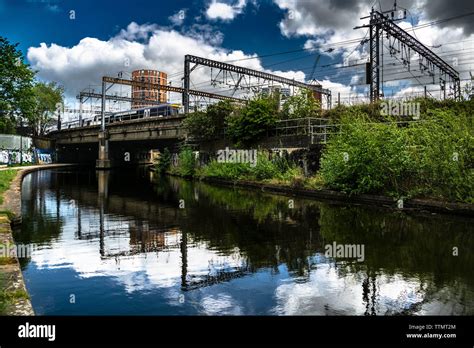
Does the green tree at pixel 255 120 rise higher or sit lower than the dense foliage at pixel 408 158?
higher

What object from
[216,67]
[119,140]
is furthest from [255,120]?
[119,140]

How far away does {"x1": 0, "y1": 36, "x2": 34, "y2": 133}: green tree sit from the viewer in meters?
19.4

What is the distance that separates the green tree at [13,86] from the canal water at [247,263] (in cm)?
768

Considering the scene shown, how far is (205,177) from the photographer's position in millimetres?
33000

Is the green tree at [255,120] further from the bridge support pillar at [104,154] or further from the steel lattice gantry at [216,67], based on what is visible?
the bridge support pillar at [104,154]

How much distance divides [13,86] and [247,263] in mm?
17302

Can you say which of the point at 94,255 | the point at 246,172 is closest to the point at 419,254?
the point at 94,255

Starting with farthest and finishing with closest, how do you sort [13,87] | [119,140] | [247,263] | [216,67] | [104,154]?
[104,154] < [119,140] < [216,67] < [13,87] < [247,263]

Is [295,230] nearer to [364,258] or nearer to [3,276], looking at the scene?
[364,258]

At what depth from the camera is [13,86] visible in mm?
20016

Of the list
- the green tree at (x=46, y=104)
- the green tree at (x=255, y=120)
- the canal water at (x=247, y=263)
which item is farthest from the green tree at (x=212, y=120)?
the green tree at (x=46, y=104)

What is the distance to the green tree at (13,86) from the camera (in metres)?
19.4

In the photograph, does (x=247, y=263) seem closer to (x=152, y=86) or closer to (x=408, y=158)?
(x=408, y=158)
